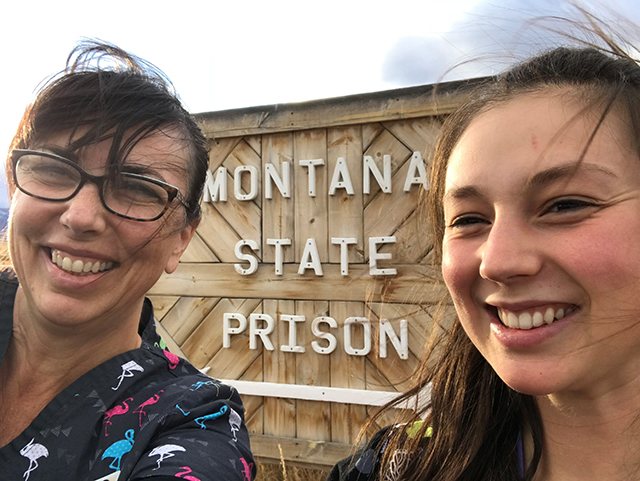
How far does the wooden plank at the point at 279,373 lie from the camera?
10.8 ft

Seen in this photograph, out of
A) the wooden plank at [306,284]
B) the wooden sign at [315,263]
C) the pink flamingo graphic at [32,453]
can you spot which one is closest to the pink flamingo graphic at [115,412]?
the pink flamingo graphic at [32,453]

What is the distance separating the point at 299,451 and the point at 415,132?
219cm

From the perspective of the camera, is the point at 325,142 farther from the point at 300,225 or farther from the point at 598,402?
the point at 598,402

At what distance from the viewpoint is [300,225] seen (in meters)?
3.28

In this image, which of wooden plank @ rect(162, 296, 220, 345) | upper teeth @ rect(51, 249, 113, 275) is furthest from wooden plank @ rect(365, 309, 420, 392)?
upper teeth @ rect(51, 249, 113, 275)

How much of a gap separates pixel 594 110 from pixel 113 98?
1107mm

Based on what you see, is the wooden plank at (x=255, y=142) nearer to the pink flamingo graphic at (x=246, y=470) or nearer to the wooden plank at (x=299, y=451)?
the wooden plank at (x=299, y=451)

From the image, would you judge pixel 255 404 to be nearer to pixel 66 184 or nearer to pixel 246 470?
pixel 246 470

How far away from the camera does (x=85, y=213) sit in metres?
1.19

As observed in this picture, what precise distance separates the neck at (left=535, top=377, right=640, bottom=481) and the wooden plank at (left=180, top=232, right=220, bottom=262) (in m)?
2.82

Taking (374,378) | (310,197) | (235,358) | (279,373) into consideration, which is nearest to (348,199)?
(310,197)

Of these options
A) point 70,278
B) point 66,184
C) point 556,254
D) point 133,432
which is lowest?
point 133,432

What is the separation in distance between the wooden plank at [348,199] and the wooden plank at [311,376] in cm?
36

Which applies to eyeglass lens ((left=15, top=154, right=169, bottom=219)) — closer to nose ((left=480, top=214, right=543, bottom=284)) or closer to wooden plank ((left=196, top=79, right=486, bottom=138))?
nose ((left=480, top=214, right=543, bottom=284))
